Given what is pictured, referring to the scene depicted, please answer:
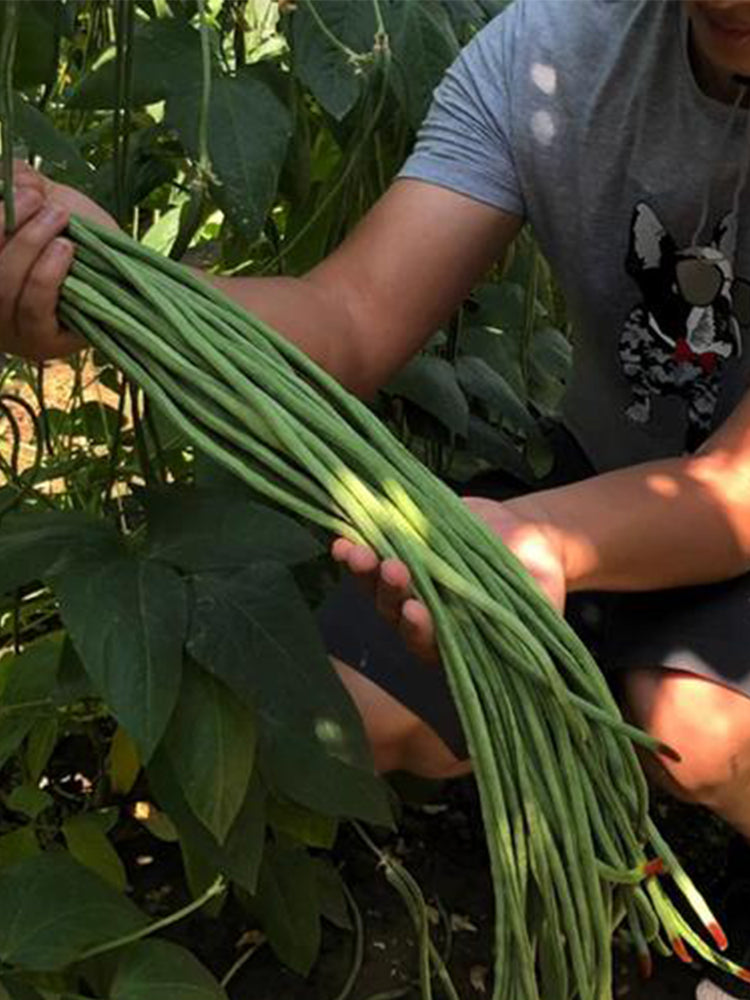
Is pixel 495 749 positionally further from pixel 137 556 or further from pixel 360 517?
pixel 137 556

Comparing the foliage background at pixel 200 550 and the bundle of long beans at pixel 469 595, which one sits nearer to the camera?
the bundle of long beans at pixel 469 595

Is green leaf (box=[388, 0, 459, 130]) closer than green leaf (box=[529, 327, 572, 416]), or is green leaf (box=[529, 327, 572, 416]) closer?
green leaf (box=[388, 0, 459, 130])

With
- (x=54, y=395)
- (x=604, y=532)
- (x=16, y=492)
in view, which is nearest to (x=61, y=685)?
(x=16, y=492)

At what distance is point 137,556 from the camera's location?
89 cm

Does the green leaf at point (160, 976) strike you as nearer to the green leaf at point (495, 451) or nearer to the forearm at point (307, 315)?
the forearm at point (307, 315)

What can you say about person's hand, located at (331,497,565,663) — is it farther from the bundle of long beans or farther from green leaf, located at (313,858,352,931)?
green leaf, located at (313,858,352,931)

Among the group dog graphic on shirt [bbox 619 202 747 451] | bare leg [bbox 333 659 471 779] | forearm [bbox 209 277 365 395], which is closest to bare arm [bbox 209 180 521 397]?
forearm [bbox 209 277 365 395]

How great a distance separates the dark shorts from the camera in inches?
44.6

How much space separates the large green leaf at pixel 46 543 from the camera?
86 cm

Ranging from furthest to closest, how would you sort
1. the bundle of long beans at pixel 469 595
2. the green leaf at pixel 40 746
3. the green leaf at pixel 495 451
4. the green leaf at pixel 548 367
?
the green leaf at pixel 548 367, the green leaf at pixel 495 451, the green leaf at pixel 40 746, the bundle of long beans at pixel 469 595

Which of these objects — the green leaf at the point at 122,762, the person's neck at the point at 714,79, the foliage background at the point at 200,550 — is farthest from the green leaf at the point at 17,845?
the person's neck at the point at 714,79

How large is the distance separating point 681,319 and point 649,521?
23 cm

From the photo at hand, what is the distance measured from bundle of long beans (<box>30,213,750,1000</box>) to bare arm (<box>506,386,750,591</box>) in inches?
10.1

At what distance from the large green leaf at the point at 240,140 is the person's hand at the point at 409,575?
0.74 feet
